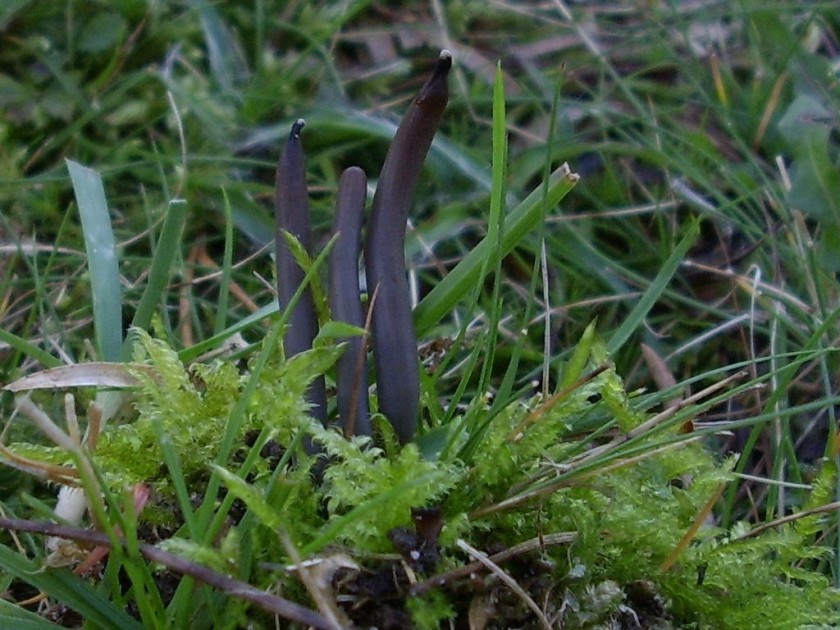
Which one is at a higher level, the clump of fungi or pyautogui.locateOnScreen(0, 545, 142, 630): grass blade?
the clump of fungi

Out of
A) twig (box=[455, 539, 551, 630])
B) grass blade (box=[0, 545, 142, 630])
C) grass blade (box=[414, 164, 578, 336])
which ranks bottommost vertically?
twig (box=[455, 539, 551, 630])

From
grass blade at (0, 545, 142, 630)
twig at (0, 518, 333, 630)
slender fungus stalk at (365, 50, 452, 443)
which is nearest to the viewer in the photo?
twig at (0, 518, 333, 630)

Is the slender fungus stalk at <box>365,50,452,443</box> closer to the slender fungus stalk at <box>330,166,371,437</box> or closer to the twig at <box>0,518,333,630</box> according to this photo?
the slender fungus stalk at <box>330,166,371,437</box>

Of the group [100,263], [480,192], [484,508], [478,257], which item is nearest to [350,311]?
[478,257]

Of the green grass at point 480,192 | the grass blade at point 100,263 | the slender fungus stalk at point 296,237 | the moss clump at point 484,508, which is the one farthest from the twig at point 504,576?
the grass blade at point 100,263

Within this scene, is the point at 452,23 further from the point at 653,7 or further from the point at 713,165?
the point at 713,165

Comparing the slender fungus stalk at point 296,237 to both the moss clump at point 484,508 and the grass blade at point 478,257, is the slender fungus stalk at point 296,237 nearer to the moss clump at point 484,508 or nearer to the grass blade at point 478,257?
the moss clump at point 484,508

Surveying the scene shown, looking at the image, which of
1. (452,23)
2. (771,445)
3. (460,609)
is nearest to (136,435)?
(460,609)

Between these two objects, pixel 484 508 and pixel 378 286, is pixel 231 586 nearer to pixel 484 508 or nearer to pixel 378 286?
pixel 484 508

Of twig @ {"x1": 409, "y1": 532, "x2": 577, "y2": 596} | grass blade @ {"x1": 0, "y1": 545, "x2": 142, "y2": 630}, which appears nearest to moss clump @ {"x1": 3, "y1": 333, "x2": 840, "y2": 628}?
twig @ {"x1": 409, "y1": 532, "x2": 577, "y2": 596}
